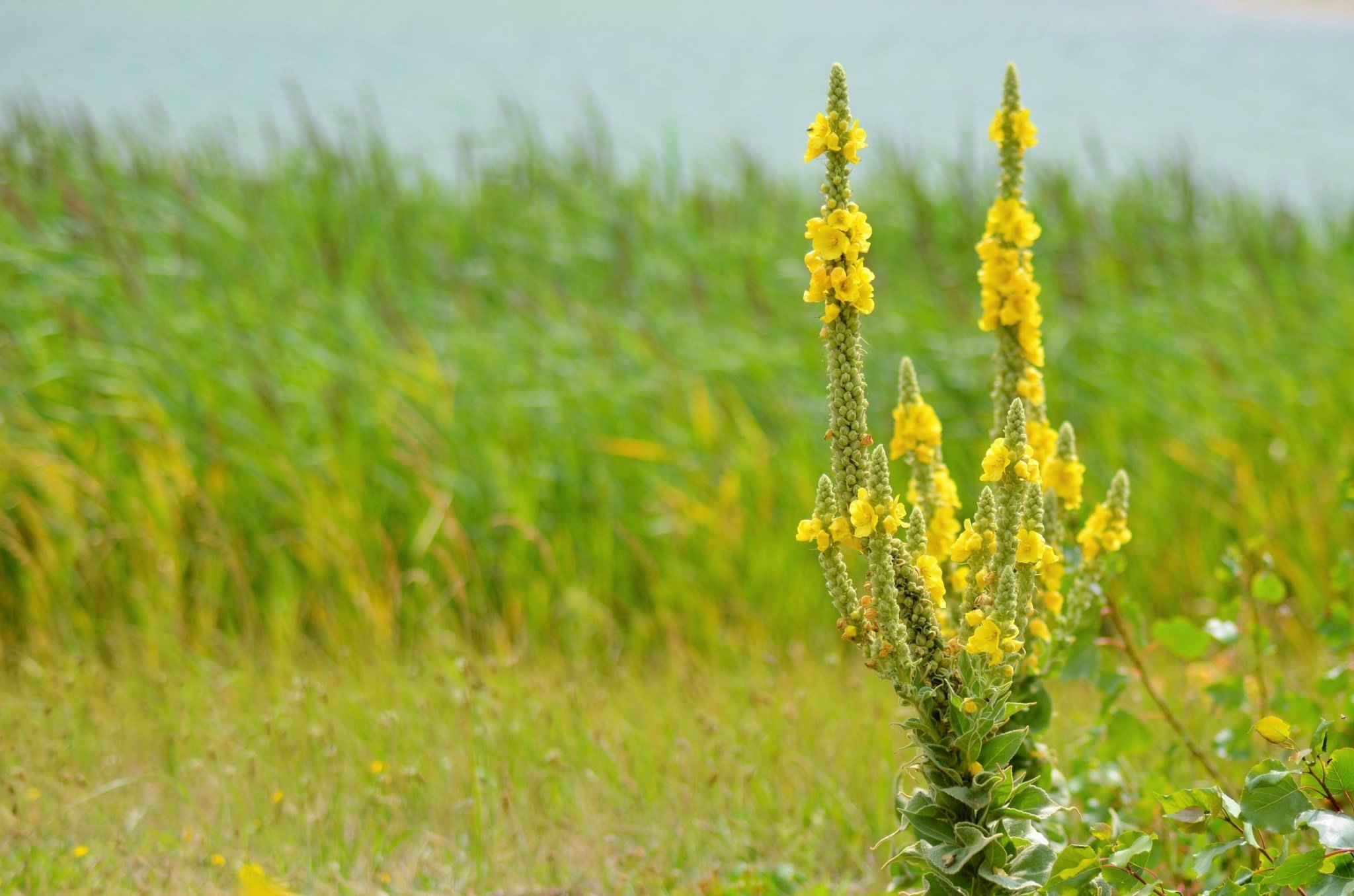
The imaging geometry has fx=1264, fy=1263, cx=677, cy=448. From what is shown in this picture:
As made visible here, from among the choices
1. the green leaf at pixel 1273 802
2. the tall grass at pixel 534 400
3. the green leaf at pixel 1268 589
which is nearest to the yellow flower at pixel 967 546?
the green leaf at pixel 1273 802

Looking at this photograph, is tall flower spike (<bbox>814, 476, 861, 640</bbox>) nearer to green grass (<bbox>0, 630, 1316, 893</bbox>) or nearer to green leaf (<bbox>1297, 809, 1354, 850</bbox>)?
green leaf (<bbox>1297, 809, 1354, 850</bbox>)

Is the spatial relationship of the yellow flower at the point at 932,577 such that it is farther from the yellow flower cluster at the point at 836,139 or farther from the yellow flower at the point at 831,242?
the yellow flower cluster at the point at 836,139

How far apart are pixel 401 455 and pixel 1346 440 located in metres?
3.37

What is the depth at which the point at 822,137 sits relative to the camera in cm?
171

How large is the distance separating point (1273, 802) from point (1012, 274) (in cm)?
92

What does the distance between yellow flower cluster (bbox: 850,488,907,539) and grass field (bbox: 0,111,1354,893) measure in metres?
1.10

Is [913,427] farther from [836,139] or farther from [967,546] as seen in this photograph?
[836,139]

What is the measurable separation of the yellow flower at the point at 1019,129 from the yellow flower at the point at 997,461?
0.64m

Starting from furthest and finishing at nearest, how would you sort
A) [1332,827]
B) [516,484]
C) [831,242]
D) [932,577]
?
[516,484] < [932,577] < [831,242] < [1332,827]

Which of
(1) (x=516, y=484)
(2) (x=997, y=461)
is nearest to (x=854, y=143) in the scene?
(2) (x=997, y=461)

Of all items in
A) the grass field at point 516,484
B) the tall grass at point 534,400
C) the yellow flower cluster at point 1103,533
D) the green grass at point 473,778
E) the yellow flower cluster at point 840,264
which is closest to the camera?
the yellow flower cluster at point 840,264

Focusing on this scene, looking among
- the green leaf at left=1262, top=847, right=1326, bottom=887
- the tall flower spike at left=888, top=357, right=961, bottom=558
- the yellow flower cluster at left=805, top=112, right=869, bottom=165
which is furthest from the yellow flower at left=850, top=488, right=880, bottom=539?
the green leaf at left=1262, top=847, right=1326, bottom=887

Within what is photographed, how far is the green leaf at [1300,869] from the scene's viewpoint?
5.43 feet

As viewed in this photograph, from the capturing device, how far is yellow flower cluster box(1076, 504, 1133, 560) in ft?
7.12
